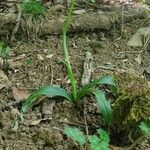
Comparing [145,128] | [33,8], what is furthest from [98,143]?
[33,8]

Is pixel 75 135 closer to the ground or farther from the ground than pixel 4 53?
closer to the ground

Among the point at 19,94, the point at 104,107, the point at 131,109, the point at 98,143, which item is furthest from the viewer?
the point at 19,94

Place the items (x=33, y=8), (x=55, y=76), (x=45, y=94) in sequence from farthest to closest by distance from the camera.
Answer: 1. (x=33, y=8)
2. (x=55, y=76)
3. (x=45, y=94)

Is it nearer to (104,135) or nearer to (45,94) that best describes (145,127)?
(104,135)

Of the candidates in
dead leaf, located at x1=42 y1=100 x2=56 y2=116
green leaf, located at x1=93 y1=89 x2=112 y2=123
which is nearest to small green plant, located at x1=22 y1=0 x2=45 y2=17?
dead leaf, located at x1=42 y1=100 x2=56 y2=116

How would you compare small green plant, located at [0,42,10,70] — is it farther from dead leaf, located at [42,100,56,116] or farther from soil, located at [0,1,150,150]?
dead leaf, located at [42,100,56,116]

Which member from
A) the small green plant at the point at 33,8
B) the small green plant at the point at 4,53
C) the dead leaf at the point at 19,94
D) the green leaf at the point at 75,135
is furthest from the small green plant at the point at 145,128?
the small green plant at the point at 33,8

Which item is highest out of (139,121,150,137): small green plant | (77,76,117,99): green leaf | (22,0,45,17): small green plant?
(22,0,45,17): small green plant

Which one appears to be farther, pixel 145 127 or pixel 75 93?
pixel 75 93
